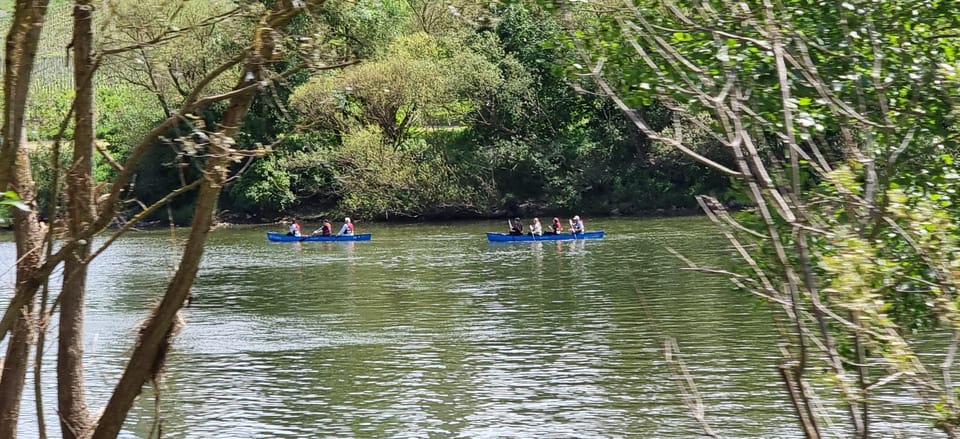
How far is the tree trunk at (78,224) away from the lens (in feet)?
23.2

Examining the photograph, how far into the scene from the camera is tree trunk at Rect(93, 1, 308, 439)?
6461mm

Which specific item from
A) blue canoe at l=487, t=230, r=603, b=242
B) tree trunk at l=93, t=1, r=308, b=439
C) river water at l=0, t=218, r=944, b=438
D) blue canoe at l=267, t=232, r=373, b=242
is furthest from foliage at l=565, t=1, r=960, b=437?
blue canoe at l=267, t=232, r=373, b=242

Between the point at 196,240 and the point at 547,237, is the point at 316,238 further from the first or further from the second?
the point at 196,240

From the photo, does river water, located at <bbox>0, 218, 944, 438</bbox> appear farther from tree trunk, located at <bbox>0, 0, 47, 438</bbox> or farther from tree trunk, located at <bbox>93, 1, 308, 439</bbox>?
tree trunk, located at <bbox>0, 0, 47, 438</bbox>

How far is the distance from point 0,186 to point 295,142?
61060mm

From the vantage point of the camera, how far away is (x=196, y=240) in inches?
271

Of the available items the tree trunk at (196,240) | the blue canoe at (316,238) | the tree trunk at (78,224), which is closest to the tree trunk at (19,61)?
the tree trunk at (78,224)

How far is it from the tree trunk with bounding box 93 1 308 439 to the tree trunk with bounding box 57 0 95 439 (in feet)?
1.65

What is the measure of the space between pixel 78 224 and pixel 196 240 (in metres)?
0.78

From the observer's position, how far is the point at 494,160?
6300 centimetres

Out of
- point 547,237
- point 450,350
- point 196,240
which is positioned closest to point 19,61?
point 196,240

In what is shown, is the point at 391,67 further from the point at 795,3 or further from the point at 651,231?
the point at 795,3

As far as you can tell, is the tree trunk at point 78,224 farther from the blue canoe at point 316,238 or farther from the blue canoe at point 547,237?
the blue canoe at point 316,238

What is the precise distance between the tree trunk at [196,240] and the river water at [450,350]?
0.82 meters
